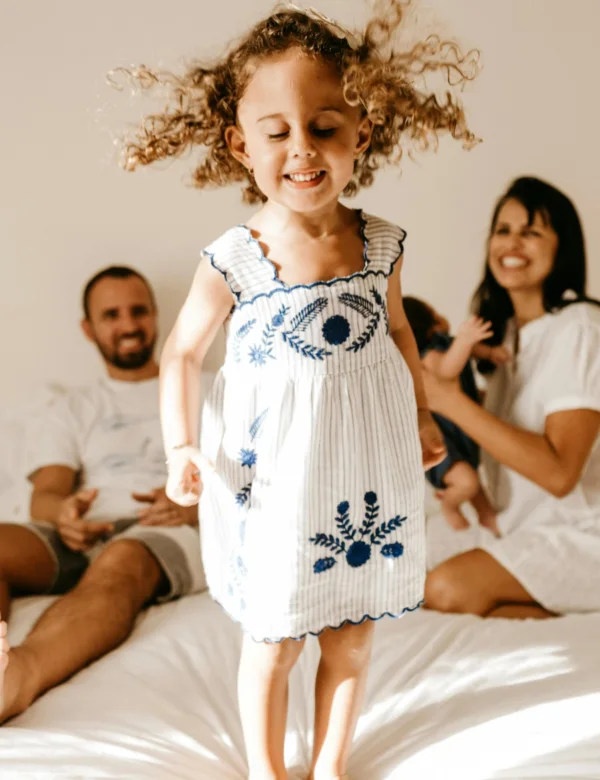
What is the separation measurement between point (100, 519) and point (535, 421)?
911 millimetres

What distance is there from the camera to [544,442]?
1509 mm

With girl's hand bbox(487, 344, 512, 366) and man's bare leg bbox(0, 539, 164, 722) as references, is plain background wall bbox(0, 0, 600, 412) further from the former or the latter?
man's bare leg bbox(0, 539, 164, 722)

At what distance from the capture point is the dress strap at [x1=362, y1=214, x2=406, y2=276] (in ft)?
2.99

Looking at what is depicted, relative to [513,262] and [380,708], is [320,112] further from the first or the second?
[513,262]

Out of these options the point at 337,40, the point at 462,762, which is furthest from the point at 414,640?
the point at 337,40

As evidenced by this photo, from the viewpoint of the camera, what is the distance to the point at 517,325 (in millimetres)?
1676

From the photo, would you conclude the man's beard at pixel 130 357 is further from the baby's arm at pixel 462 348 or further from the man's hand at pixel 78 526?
the baby's arm at pixel 462 348

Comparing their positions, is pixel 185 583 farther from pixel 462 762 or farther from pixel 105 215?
pixel 105 215

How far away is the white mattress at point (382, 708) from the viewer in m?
0.99

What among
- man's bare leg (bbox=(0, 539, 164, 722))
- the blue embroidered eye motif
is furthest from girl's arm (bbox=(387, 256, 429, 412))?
man's bare leg (bbox=(0, 539, 164, 722))

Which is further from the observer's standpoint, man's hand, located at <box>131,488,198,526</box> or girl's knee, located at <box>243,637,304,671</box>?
man's hand, located at <box>131,488,198,526</box>

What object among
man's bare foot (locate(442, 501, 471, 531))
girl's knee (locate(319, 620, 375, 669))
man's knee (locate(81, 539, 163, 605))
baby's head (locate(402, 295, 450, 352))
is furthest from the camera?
baby's head (locate(402, 295, 450, 352))

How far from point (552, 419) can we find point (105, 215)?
42.9 inches

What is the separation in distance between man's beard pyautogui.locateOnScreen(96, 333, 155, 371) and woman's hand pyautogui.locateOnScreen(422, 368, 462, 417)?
69cm
